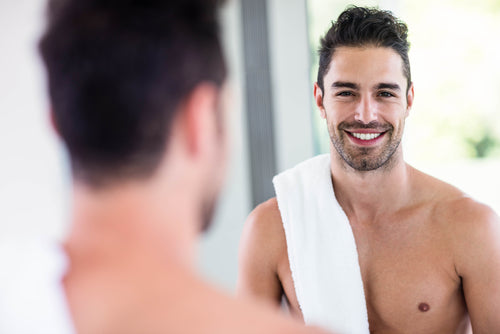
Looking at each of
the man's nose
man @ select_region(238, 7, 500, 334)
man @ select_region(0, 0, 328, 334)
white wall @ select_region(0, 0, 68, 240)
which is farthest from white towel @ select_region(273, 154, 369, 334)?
man @ select_region(0, 0, 328, 334)

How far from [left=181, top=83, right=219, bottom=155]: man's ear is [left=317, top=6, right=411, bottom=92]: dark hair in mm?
1017

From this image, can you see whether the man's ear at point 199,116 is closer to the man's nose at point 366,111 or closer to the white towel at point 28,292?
the white towel at point 28,292

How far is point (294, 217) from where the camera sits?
4.91 feet

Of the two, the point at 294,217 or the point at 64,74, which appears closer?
the point at 64,74

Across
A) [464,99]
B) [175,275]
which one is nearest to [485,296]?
[175,275]

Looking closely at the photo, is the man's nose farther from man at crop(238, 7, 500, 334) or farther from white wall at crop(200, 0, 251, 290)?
white wall at crop(200, 0, 251, 290)

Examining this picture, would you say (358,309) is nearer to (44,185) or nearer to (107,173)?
(107,173)

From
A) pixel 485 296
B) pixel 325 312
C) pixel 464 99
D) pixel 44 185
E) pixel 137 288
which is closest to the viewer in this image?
pixel 137 288

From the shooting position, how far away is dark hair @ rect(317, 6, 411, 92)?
144cm

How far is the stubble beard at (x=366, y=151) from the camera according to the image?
1413 mm

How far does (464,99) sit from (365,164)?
378 centimetres

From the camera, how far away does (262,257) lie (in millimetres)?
1500

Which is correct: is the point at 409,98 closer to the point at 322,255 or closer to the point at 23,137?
the point at 322,255

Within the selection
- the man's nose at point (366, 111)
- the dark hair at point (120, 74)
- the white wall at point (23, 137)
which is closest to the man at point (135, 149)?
the dark hair at point (120, 74)
